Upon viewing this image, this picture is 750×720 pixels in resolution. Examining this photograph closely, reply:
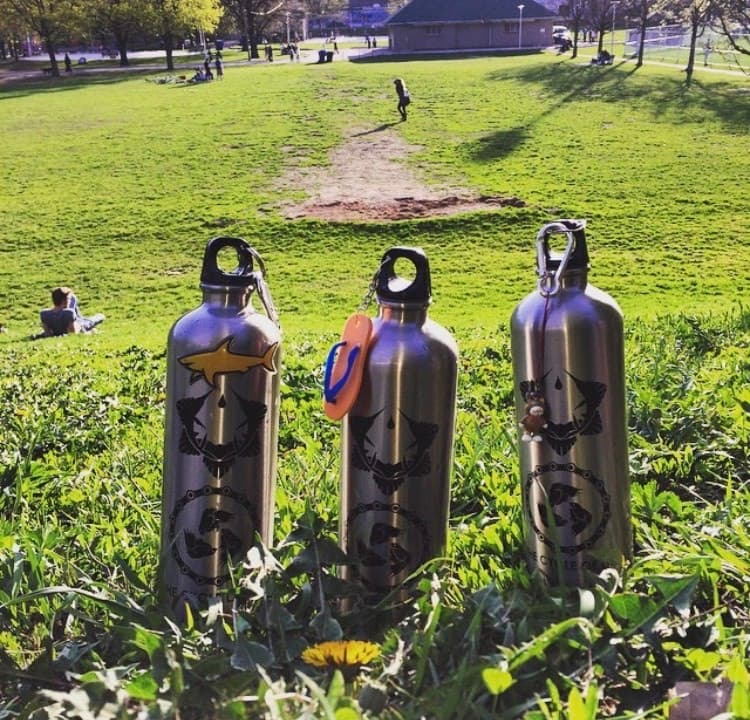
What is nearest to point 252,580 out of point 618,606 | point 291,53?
point 618,606

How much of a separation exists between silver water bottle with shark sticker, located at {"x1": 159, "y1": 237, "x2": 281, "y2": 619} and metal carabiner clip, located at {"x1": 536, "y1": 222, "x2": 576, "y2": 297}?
62 centimetres

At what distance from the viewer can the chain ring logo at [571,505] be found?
1.98m

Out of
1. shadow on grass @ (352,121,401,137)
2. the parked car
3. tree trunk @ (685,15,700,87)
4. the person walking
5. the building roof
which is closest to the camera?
shadow on grass @ (352,121,401,137)

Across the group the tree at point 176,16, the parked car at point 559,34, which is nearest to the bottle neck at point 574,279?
the tree at point 176,16

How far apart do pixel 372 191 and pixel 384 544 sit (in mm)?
18347

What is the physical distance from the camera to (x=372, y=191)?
1988cm

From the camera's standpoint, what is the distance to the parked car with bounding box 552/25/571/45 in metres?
59.8

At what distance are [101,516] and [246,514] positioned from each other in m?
0.89

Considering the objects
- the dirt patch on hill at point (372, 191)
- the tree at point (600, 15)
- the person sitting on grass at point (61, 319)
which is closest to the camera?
the person sitting on grass at point (61, 319)

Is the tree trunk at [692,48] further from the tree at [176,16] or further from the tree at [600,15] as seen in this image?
the tree at [176,16]

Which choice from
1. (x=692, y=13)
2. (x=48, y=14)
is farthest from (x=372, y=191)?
(x=48, y=14)

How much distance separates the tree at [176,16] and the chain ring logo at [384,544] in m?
54.3

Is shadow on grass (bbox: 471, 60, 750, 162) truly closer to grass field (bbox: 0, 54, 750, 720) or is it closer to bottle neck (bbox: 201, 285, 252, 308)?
grass field (bbox: 0, 54, 750, 720)

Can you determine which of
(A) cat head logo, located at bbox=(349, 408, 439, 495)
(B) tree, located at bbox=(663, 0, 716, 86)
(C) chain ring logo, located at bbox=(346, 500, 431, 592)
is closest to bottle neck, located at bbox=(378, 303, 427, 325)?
(A) cat head logo, located at bbox=(349, 408, 439, 495)
